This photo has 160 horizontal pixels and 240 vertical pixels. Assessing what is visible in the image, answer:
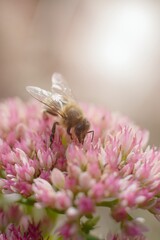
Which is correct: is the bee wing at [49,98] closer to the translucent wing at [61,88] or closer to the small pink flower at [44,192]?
the translucent wing at [61,88]

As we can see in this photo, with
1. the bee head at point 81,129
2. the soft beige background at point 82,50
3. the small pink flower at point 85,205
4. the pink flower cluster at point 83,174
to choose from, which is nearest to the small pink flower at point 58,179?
the pink flower cluster at point 83,174

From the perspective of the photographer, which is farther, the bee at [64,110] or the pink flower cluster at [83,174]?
the bee at [64,110]

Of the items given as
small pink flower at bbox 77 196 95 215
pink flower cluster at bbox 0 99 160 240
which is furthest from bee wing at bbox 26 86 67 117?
small pink flower at bbox 77 196 95 215

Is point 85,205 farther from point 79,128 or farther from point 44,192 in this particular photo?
point 79,128

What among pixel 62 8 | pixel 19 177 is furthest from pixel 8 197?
pixel 62 8

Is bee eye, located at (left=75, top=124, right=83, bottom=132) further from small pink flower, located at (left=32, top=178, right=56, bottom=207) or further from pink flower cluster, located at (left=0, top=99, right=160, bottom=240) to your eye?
small pink flower, located at (left=32, top=178, right=56, bottom=207)

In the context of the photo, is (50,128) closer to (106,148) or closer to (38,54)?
(106,148)

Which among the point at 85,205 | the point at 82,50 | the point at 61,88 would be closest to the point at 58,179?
the point at 85,205
